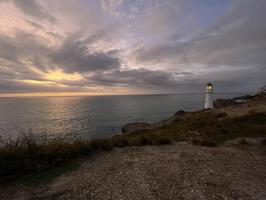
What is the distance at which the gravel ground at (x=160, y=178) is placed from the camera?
149 inches

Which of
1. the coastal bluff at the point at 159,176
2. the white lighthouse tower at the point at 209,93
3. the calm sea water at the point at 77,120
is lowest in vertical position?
the calm sea water at the point at 77,120

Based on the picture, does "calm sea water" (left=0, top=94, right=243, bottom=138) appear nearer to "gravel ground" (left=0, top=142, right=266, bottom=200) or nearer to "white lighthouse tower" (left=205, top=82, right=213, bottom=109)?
"gravel ground" (left=0, top=142, right=266, bottom=200)

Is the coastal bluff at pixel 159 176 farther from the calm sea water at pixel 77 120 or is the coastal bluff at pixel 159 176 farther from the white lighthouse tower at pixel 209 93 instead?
the white lighthouse tower at pixel 209 93

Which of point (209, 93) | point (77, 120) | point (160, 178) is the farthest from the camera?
point (77, 120)

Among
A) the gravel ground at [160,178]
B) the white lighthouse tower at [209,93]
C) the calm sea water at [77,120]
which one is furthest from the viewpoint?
the calm sea water at [77,120]

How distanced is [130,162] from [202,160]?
248 centimetres

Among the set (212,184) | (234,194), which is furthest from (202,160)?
(234,194)

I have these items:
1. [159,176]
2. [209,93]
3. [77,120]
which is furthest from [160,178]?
[77,120]

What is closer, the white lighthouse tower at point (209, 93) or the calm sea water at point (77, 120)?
the white lighthouse tower at point (209, 93)

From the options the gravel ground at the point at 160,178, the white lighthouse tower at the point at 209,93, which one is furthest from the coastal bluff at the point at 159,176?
the white lighthouse tower at the point at 209,93

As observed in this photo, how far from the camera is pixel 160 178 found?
177 inches

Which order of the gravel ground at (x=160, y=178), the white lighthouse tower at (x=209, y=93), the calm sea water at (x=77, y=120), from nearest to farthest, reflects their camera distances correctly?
the gravel ground at (x=160, y=178)
the white lighthouse tower at (x=209, y=93)
the calm sea water at (x=77, y=120)

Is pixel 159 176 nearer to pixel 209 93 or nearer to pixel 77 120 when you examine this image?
pixel 209 93

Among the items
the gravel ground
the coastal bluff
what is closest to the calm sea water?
the coastal bluff
